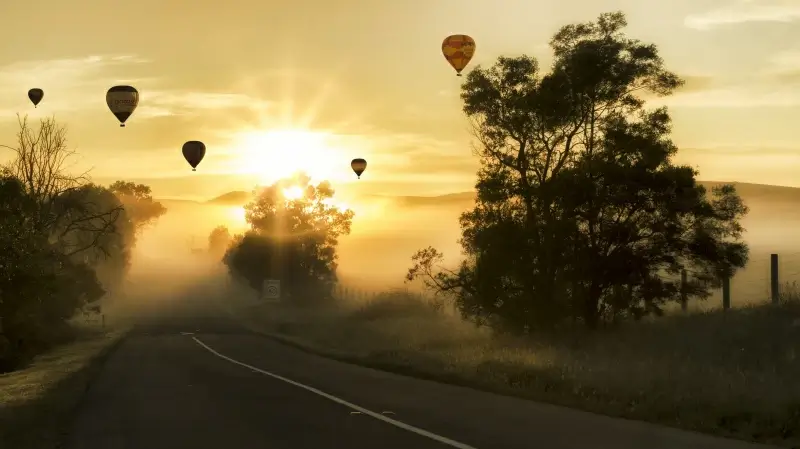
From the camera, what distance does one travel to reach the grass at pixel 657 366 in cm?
1378

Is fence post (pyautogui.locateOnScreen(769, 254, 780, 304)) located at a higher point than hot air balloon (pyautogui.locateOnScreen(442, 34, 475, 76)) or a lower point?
lower

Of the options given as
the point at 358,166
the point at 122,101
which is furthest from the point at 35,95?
the point at 358,166

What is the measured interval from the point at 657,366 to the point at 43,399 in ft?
43.1

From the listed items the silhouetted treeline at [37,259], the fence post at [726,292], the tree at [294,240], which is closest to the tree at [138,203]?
the tree at [294,240]

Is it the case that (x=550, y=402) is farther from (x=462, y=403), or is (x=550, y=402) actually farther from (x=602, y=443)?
(x=602, y=443)

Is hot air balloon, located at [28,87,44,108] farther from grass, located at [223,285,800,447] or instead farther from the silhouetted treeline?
grass, located at [223,285,800,447]

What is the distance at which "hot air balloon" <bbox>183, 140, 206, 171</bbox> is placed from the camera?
5873cm

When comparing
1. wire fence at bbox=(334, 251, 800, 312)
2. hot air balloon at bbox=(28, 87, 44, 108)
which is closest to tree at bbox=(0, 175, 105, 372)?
wire fence at bbox=(334, 251, 800, 312)

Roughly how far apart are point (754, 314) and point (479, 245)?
10.1 m

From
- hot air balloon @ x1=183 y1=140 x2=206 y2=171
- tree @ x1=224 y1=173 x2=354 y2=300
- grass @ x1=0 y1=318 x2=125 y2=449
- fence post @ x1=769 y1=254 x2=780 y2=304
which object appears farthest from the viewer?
tree @ x1=224 y1=173 x2=354 y2=300

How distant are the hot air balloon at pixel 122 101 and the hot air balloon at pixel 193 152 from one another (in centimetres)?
478

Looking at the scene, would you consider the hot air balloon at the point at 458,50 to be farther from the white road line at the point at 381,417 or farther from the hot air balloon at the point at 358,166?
the hot air balloon at the point at 358,166

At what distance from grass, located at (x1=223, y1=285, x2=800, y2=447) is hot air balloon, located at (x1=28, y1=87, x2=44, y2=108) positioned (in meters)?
37.7

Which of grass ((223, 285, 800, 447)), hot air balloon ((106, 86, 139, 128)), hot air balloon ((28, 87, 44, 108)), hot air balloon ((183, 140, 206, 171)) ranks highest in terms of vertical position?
hot air balloon ((28, 87, 44, 108))
